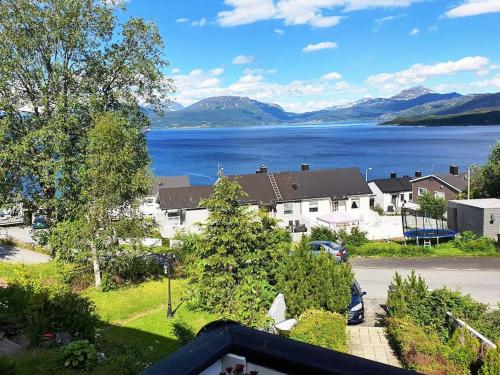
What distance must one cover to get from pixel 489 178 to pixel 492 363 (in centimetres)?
4054

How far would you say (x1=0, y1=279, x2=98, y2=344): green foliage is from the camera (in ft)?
35.8

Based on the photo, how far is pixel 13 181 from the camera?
22.3 metres

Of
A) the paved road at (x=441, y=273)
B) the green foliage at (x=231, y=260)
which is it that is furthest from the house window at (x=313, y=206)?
the green foliage at (x=231, y=260)

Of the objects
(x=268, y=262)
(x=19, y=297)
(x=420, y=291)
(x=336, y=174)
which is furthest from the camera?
(x=336, y=174)

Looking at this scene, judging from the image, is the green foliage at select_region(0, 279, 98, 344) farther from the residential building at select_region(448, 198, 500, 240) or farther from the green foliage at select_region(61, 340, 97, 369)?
the residential building at select_region(448, 198, 500, 240)

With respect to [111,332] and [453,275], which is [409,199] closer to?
[453,275]

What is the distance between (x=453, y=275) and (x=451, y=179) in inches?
1546

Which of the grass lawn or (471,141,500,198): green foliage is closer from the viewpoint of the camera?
the grass lawn

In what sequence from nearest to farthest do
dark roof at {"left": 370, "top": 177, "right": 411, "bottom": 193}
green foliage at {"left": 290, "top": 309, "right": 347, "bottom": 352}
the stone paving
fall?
green foliage at {"left": 290, "top": 309, "right": 347, "bottom": 352}, the stone paving, dark roof at {"left": 370, "top": 177, "right": 411, "bottom": 193}

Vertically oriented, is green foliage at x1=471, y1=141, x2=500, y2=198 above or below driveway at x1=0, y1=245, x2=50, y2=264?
above

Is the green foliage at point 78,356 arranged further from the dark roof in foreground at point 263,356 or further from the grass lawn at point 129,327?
the dark roof in foreground at point 263,356

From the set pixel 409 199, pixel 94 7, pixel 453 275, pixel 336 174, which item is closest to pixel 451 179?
pixel 409 199

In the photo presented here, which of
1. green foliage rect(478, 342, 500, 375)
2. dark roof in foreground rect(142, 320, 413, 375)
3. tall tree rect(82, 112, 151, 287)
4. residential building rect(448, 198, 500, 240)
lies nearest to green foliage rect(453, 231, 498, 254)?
residential building rect(448, 198, 500, 240)

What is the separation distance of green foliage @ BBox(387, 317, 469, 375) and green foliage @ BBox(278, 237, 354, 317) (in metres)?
2.11
